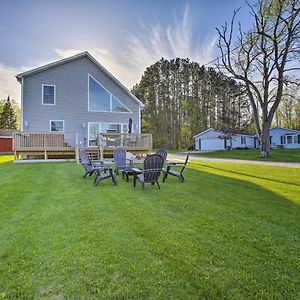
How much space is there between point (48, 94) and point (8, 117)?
1464 inches

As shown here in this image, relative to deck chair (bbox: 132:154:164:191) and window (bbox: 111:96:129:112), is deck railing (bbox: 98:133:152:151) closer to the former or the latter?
window (bbox: 111:96:129:112)

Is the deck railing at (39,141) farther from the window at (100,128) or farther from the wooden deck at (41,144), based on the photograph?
the window at (100,128)

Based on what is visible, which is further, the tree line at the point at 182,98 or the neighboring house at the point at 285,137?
the tree line at the point at 182,98

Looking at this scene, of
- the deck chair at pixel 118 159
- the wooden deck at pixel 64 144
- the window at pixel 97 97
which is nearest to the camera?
the deck chair at pixel 118 159

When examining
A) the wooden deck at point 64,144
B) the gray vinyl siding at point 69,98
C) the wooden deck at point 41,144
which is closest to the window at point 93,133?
the gray vinyl siding at point 69,98

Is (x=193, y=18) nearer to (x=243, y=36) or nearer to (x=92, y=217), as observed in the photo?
(x=243, y=36)

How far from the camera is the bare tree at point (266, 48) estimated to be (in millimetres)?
17781

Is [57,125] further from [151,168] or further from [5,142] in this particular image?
[5,142]

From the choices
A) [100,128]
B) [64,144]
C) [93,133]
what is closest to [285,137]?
[100,128]

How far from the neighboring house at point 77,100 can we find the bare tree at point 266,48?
854 centimetres

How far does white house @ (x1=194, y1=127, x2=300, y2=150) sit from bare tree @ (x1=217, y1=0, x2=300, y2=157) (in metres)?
16.2

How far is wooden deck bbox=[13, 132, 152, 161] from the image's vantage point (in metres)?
14.1

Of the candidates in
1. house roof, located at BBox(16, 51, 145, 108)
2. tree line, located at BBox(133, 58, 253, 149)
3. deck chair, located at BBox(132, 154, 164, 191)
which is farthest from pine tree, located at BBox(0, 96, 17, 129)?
deck chair, located at BBox(132, 154, 164, 191)

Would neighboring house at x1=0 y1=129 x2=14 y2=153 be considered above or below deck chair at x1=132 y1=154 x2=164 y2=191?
above
